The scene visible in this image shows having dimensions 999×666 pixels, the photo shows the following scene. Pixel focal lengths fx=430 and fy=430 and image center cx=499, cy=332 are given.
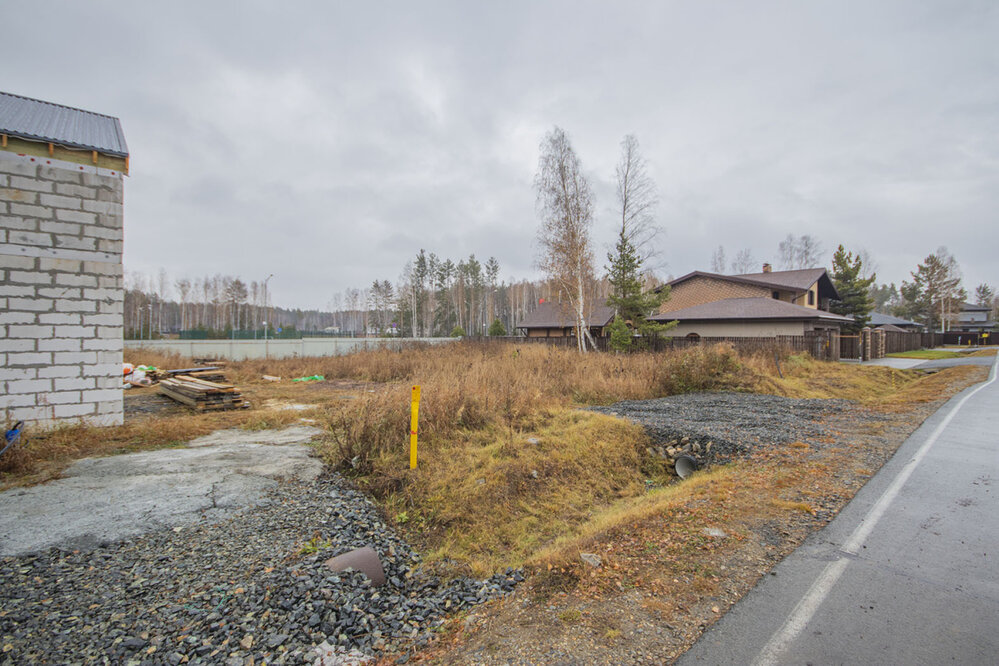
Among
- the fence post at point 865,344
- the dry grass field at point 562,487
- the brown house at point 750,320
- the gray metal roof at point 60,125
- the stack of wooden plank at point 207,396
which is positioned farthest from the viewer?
the fence post at point 865,344

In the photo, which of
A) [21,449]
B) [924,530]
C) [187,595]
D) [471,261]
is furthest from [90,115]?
[471,261]

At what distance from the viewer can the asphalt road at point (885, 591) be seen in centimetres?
253

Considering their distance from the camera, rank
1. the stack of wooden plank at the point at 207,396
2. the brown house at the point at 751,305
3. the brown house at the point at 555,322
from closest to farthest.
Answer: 1. the stack of wooden plank at the point at 207,396
2. the brown house at the point at 751,305
3. the brown house at the point at 555,322

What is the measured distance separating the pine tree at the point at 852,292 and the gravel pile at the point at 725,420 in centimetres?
3505

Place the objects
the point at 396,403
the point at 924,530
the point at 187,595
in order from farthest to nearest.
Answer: the point at 396,403 → the point at 924,530 → the point at 187,595

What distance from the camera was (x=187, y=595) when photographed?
10.8ft

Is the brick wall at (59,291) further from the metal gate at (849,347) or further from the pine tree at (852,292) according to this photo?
the pine tree at (852,292)

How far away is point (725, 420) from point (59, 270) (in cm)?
1337

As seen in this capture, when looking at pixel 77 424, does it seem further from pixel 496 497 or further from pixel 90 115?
pixel 496 497

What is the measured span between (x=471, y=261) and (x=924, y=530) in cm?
6735

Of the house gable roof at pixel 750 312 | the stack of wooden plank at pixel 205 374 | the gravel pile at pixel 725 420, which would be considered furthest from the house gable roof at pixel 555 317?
the stack of wooden plank at pixel 205 374

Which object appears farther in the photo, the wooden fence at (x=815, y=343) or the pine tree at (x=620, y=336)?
the pine tree at (x=620, y=336)

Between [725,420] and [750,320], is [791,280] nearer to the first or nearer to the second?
[750,320]

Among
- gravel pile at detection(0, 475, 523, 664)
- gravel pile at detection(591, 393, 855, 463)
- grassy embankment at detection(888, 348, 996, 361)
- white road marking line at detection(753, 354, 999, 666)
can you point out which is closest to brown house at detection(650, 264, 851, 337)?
grassy embankment at detection(888, 348, 996, 361)
